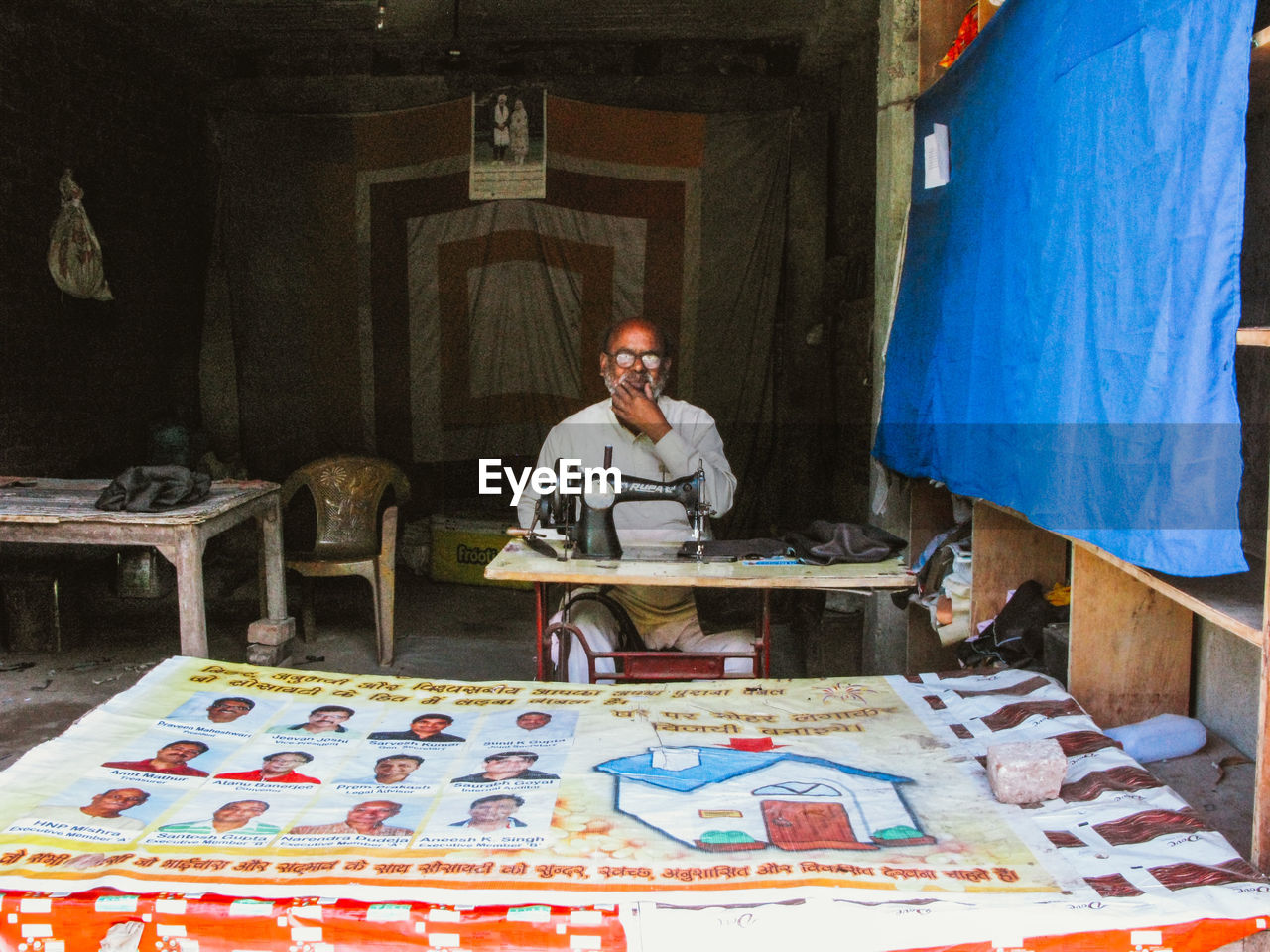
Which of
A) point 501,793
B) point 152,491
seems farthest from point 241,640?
point 501,793

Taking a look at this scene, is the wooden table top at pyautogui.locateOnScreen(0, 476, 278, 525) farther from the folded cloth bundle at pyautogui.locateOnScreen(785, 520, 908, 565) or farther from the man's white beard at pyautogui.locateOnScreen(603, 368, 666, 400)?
the folded cloth bundle at pyautogui.locateOnScreen(785, 520, 908, 565)

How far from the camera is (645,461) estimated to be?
355 cm

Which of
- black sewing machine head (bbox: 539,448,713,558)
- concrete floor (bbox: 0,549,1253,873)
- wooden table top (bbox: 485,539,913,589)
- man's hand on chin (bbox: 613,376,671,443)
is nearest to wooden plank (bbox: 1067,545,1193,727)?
wooden table top (bbox: 485,539,913,589)

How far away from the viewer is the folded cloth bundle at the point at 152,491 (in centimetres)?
374

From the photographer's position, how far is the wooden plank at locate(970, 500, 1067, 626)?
2.80m

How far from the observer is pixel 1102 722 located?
2.19 meters

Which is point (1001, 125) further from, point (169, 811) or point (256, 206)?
point (256, 206)

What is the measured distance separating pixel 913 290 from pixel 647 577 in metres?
1.37

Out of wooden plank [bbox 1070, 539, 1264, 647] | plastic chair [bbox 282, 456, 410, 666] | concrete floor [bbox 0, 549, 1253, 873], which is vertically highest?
wooden plank [bbox 1070, 539, 1264, 647]

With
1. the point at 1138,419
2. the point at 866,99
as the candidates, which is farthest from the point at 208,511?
the point at 866,99

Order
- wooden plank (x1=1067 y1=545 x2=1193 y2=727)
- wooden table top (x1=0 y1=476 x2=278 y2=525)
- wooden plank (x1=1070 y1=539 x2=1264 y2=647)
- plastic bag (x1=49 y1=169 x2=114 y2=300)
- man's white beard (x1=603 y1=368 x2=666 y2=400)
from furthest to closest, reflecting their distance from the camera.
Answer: plastic bag (x1=49 y1=169 x2=114 y2=300), wooden table top (x1=0 y1=476 x2=278 y2=525), man's white beard (x1=603 y1=368 x2=666 y2=400), wooden plank (x1=1067 y1=545 x2=1193 y2=727), wooden plank (x1=1070 y1=539 x2=1264 y2=647)

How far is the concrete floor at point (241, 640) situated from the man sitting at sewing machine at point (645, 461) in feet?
3.68

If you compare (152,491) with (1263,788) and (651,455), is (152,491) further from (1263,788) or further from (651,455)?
(1263,788)

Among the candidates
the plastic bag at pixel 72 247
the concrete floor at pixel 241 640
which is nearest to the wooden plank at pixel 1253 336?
the concrete floor at pixel 241 640
